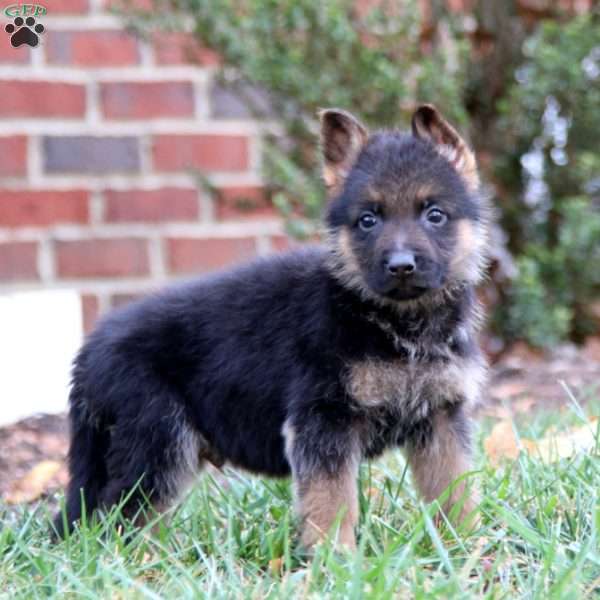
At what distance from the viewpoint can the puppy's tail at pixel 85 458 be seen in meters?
4.04

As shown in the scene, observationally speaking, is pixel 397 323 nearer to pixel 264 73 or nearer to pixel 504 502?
pixel 504 502

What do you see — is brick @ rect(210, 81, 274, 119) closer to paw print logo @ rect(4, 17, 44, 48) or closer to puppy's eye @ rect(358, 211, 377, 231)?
paw print logo @ rect(4, 17, 44, 48)

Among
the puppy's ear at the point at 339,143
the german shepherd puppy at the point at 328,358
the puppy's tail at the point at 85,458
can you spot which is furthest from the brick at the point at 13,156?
the puppy's ear at the point at 339,143

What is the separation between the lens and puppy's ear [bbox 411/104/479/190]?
3949 mm

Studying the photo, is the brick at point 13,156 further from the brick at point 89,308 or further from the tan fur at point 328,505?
the tan fur at point 328,505

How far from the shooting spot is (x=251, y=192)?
6918 millimetres

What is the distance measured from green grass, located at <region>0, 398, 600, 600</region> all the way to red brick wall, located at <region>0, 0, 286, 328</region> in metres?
2.53

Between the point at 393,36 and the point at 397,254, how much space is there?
301 cm

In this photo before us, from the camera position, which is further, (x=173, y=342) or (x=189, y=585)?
(x=173, y=342)

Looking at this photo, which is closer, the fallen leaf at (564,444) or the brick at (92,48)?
the fallen leaf at (564,444)

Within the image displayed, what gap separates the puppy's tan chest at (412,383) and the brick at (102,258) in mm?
3194

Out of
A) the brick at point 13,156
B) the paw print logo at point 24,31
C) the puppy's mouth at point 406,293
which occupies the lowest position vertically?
the puppy's mouth at point 406,293

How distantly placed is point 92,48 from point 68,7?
27 cm

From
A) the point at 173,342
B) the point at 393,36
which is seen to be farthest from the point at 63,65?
the point at 173,342
